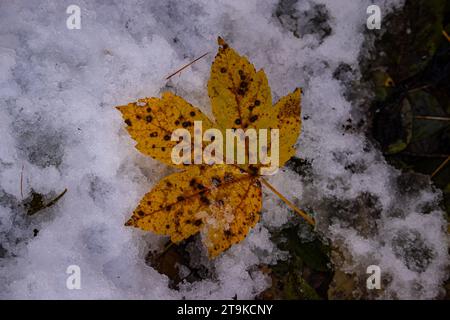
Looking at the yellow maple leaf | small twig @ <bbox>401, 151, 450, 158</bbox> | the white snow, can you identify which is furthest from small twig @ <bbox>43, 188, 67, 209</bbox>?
small twig @ <bbox>401, 151, 450, 158</bbox>

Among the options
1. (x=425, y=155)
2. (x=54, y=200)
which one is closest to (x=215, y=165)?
(x=54, y=200)

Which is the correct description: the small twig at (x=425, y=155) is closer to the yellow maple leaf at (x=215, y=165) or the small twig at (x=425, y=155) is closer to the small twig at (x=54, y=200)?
the yellow maple leaf at (x=215, y=165)

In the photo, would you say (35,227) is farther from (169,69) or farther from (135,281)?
(169,69)

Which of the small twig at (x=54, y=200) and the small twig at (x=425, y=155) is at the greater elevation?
the small twig at (x=425, y=155)

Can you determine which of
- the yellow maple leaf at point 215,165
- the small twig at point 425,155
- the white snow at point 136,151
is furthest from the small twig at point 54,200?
the small twig at point 425,155

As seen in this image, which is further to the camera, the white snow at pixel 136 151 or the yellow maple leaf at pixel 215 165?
the white snow at pixel 136 151

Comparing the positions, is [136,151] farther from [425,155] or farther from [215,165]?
[425,155]
